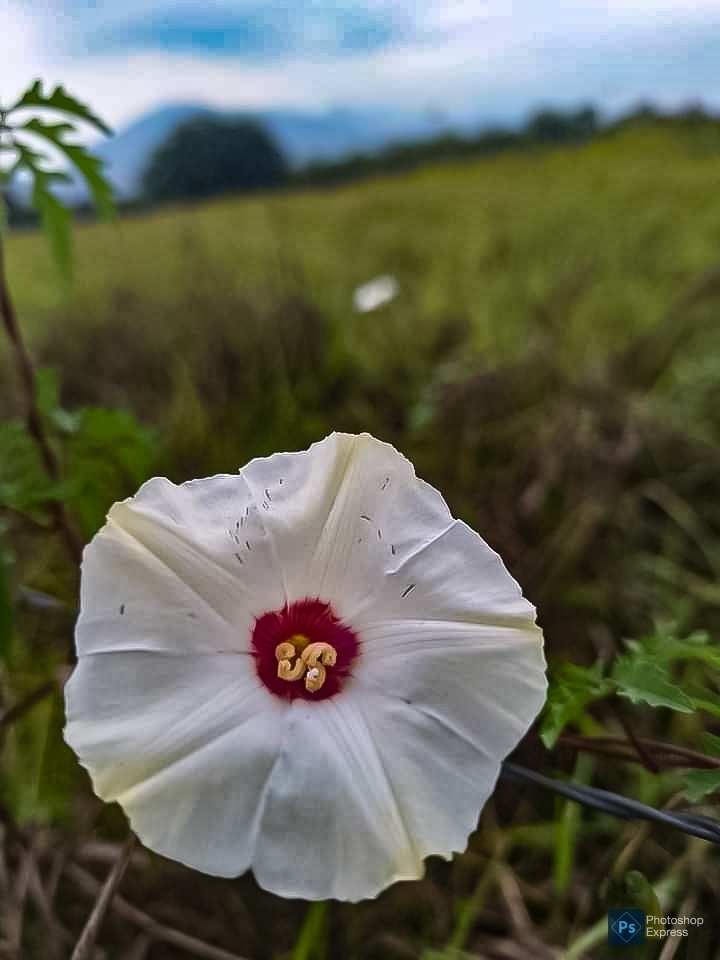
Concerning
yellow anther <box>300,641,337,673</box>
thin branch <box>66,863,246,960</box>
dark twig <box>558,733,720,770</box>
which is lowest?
thin branch <box>66,863,246,960</box>

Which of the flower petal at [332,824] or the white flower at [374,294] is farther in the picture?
the white flower at [374,294]

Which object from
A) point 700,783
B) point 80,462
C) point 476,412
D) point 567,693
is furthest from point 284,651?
point 476,412

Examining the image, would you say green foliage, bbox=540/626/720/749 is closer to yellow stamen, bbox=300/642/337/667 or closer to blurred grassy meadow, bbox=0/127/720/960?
blurred grassy meadow, bbox=0/127/720/960

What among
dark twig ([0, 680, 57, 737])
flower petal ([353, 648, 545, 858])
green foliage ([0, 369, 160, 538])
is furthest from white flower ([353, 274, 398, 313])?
flower petal ([353, 648, 545, 858])

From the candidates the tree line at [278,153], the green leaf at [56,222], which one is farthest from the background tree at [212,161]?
the green leaf at [56,222]

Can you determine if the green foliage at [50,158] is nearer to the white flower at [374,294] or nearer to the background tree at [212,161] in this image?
the white flower at [374,294]

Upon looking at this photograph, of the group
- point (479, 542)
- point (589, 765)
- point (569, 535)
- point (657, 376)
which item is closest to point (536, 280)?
point (657, 376)
